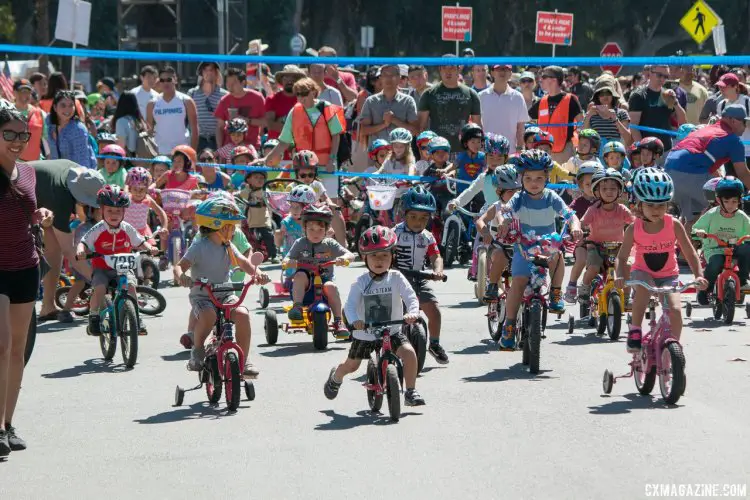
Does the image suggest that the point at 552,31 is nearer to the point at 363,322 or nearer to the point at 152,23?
the point at 152,23

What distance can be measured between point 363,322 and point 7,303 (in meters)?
2.30

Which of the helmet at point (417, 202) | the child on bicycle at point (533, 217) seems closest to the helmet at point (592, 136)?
the child on bicycle at point (533, 217)

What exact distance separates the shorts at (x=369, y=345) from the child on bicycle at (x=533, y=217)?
208 cm

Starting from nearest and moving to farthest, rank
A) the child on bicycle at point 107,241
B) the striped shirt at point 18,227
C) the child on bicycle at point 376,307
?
the striped shirt at point 18,227 < the child on bicycle at point 376,307 < the child on bicycle at point 107,241

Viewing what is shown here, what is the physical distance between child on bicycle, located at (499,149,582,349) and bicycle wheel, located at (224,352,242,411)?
270cm

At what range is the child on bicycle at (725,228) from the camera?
14.3 meters

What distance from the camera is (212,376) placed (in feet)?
34.1

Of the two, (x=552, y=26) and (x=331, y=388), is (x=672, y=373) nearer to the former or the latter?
(x=331, y=388)

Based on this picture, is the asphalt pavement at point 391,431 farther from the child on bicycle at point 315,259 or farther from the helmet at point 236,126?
the helmet at point 236,126

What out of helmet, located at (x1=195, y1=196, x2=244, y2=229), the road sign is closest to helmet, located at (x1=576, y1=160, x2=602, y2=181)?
helmet, located at (x1=195, y1=196, x2=244, y2=229)

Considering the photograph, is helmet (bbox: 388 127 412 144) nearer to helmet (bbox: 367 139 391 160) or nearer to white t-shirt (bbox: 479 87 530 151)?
helmet (bbox: 367 139 391 160)

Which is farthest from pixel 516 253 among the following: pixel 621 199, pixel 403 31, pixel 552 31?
pixel 403 31

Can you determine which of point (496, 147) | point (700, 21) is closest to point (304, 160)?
point (496, 147)

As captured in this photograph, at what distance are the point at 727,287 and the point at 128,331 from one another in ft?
17.8
